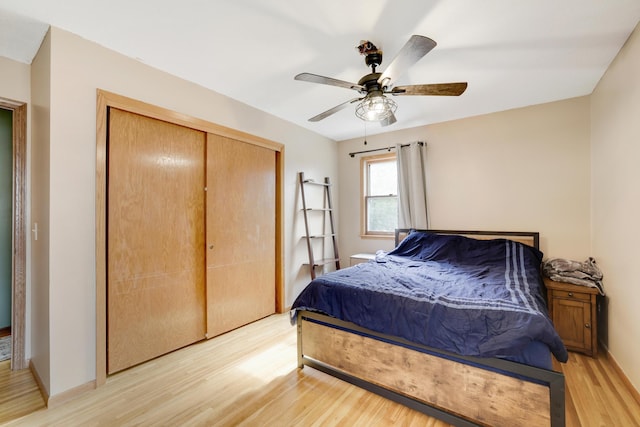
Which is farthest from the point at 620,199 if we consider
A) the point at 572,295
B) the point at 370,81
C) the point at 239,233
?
the point at 239,233

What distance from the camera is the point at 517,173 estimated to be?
3.25 m

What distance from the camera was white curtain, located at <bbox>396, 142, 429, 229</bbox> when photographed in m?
3.73

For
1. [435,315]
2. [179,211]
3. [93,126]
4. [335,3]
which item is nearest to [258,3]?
[335,3]

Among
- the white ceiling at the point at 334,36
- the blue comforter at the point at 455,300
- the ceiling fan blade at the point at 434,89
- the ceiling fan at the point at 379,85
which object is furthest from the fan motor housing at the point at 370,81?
the blue comforter at the point at 455,300

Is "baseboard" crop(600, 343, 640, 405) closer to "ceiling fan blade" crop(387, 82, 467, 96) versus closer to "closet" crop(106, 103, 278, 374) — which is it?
"ceiling fan blade" crop(387, 82, 467, 96)

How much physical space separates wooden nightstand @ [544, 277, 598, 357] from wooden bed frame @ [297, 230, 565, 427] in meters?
1.60

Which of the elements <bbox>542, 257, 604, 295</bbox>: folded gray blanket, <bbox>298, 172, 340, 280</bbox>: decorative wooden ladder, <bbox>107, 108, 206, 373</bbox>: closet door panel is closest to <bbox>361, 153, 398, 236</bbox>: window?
<bbox>298, 172, 340, 280</bbox>: decorative wooden ladder

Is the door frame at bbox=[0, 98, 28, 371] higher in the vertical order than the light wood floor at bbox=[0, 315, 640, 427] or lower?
higher

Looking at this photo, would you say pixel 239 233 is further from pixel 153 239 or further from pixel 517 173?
pixel 517 173

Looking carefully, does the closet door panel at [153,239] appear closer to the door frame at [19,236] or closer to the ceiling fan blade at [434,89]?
the door frame at [19,236]

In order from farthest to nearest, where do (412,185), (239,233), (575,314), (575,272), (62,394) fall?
(412,185) → (239,233) → (575,272) → (575,314) → (62,394)

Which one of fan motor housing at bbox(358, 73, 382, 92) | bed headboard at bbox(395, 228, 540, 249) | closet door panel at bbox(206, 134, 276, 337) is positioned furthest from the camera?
bed headboard at bbox(395, 228, 540, 249)

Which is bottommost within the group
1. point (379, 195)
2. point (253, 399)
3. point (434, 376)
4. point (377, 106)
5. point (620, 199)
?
point (253, 399)

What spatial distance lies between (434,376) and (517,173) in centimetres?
267
